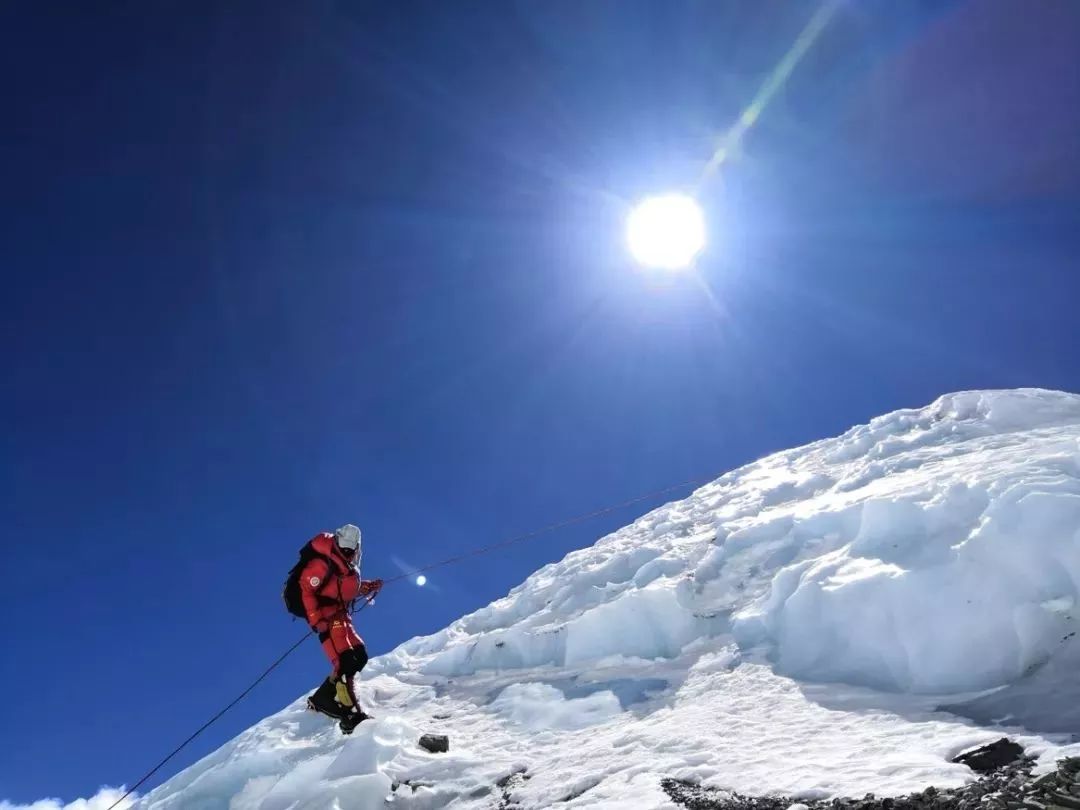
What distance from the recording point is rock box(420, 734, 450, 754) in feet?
24.9

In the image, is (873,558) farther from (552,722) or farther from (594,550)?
(594,550)

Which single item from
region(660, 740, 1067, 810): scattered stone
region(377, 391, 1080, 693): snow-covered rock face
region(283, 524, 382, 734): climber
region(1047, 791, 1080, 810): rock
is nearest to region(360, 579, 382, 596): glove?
region(283, 524, 382, 734): climber

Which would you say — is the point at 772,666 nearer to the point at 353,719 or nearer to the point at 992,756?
the point at 992,756

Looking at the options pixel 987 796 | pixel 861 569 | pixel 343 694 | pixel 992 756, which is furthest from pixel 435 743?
pixel 987 796

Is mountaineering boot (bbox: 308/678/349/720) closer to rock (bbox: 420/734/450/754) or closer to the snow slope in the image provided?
the snow slope

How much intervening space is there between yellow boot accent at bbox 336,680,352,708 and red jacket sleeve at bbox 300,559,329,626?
796 millimetres

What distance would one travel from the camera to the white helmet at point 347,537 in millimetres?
8375

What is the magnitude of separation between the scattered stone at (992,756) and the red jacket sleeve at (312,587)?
635 cm

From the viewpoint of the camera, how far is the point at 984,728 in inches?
193

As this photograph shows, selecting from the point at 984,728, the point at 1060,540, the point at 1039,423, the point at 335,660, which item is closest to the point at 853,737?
the point at 984,728

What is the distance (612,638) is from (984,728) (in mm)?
5257

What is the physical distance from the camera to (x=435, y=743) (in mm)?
7629

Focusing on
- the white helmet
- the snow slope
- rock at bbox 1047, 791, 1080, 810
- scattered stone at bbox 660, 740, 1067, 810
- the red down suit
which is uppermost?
the white helmet

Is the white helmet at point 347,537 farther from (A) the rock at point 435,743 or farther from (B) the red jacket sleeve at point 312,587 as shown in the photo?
(A) the rock at point 435,743
